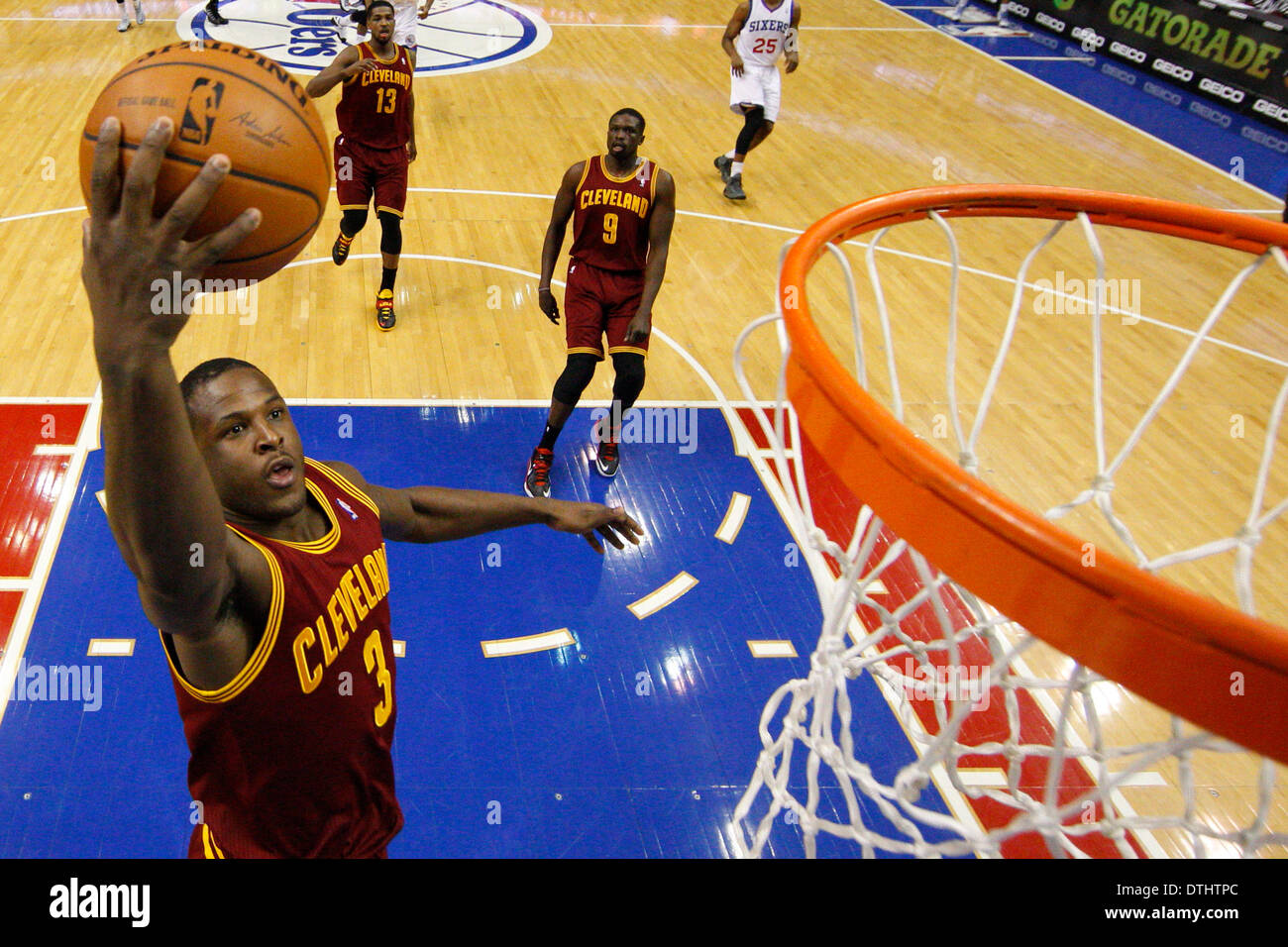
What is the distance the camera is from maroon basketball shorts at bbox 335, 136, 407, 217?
6059mm

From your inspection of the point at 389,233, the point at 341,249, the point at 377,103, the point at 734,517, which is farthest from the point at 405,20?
the point at 734,517

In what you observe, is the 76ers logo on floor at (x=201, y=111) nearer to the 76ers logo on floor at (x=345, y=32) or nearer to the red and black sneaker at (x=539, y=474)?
the red and black sneaker at (x=539, y=474)

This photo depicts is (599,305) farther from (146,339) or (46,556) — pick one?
(146,339)

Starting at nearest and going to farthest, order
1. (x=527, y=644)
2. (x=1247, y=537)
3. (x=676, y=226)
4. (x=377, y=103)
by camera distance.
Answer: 1. (x=1247, y=537)
2. (x=527, y=644)
3. (x=377, y=103)
4. (x=676, y=226)

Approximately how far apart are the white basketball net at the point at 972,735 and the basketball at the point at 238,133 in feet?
3.11

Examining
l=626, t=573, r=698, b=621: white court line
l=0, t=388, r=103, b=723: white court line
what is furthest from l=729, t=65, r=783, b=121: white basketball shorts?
l=0, t=388, r=103, b=723: white court line

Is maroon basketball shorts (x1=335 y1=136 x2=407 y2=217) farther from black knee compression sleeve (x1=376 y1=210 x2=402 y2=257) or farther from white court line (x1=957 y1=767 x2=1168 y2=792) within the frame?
white court line (x1=957 y1=767 x2=1168 y2=792)

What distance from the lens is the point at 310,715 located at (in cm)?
198

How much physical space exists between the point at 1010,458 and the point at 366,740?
439 cm

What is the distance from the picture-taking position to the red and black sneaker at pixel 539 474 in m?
4.93

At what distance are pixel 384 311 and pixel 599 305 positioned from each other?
1.88 m

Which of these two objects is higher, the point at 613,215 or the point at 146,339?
the point at 146,339

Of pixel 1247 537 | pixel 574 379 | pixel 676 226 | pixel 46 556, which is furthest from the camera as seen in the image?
pixel 676 226

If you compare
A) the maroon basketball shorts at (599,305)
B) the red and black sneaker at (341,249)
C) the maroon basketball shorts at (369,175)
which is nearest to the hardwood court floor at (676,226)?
the red and black sneaker at (341,249)
